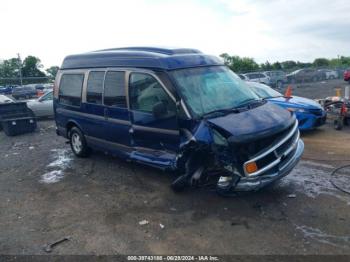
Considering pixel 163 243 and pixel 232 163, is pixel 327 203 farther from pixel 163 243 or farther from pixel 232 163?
pixel 163 243

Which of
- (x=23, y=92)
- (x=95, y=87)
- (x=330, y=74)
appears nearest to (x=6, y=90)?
(x=23, y=92)

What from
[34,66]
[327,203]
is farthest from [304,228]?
[34,66]

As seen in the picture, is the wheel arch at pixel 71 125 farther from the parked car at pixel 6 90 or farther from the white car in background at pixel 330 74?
the white car in background at pixel 330 74

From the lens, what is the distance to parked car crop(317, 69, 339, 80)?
123 feet

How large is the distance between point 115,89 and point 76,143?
8.01 ft

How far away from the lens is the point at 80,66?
8031 millimetres

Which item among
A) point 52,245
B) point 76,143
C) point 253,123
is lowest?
point 52,245

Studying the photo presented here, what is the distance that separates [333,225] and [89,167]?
5.17 metres

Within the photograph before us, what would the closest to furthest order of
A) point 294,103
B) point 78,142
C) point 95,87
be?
point 95,87 → point 78,142 → point 294,103

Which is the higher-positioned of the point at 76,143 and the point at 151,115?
the point at 151,115

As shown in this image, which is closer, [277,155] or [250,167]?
[250,167]

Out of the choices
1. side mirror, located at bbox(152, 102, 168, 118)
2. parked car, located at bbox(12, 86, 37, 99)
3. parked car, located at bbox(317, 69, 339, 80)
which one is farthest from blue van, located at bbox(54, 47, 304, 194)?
parked car, located at bbox(317, 69, 339, 80)

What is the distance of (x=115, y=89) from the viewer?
689 cm

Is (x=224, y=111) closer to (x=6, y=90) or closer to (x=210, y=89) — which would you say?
(x=210, y=89)
